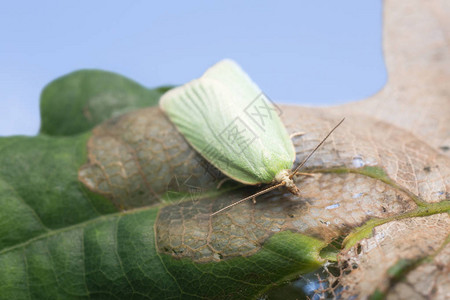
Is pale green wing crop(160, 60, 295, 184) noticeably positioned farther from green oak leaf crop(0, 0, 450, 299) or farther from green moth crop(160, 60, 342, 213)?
green oak leaf crop(0, 0, 450, 299)

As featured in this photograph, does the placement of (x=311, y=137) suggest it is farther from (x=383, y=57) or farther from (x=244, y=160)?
(x=383, y=57)

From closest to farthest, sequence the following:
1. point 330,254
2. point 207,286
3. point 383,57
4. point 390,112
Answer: point 330,254 → point 207,286 → point 390,112 → point 383,57

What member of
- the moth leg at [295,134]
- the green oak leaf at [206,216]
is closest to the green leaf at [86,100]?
the green oak leaf at [206,216]

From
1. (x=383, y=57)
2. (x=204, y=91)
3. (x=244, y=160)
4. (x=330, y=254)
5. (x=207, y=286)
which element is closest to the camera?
(x=330, y=254)

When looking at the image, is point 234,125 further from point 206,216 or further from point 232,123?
point 206,216

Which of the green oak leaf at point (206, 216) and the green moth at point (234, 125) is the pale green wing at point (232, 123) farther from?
the green oak leaf at point (206, 216)

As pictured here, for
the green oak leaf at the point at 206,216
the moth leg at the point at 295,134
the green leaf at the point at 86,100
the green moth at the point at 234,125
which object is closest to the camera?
the green oak leaf at the point at 206,216

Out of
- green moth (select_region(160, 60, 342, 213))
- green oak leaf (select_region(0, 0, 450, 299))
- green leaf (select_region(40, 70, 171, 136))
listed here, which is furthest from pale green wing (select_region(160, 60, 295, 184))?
green leaf (select_region(40, 70, 171, 136))

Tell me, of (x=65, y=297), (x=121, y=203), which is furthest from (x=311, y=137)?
(x=65, y=297)
